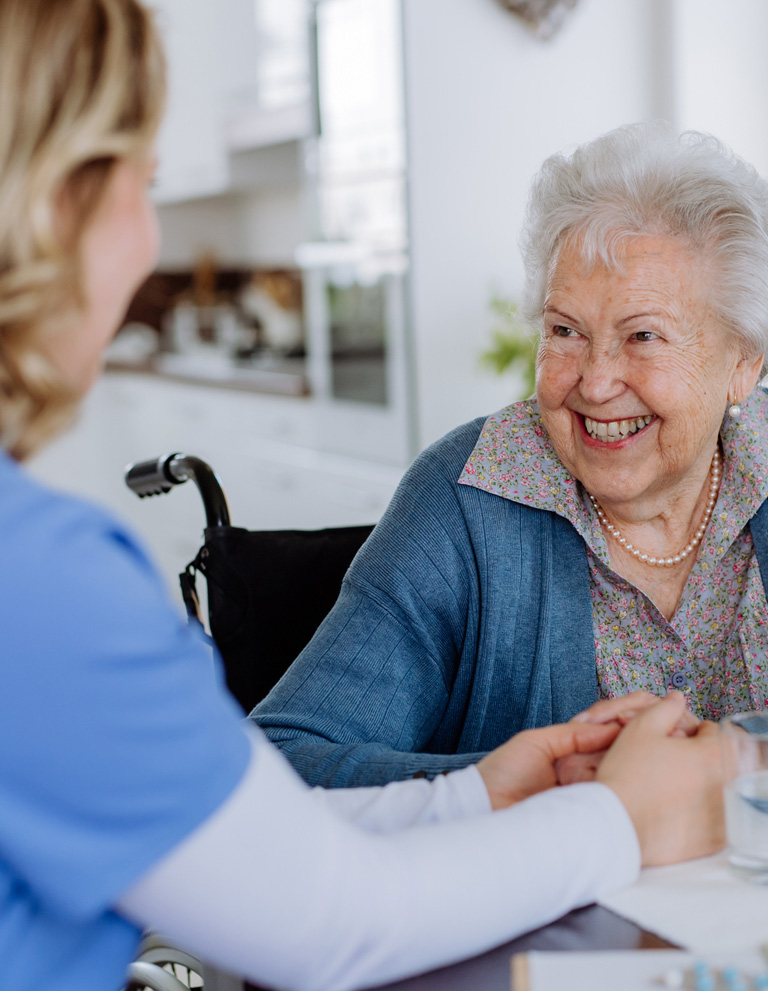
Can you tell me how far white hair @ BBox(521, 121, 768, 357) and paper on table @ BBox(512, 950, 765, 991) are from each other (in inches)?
31.5

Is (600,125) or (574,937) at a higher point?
(600,125)

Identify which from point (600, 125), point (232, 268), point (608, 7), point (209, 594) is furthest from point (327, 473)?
point (232, 268)

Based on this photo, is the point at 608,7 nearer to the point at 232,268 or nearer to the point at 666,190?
the point at 666,190

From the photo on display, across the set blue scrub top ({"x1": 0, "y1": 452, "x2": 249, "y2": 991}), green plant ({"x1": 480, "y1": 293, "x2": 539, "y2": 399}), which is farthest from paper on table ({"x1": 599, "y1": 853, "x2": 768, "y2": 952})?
green plant ({"x1": 480, "y1": 293, "x2": 539, "y2": 399})

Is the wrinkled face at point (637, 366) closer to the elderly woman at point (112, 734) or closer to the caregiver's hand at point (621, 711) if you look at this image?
the caregiver's hand at point (621, 711)

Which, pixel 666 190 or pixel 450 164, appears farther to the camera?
pixel 450 164

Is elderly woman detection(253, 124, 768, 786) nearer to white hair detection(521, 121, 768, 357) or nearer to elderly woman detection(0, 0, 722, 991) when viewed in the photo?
white hair detection(521, 121, 768, 357)

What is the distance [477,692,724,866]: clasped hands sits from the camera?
2.64ft

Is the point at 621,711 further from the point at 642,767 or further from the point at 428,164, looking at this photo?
the point at 428,164

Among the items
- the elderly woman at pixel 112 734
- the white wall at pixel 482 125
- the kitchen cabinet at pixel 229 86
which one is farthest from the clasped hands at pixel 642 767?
the kitchen cabinet at pixel 229 86

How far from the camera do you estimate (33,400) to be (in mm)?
622

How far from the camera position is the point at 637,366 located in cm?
129

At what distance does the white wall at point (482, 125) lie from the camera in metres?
3.20

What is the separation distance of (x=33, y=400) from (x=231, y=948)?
320 millimetres
